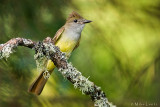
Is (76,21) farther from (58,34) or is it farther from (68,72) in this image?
(68,72)

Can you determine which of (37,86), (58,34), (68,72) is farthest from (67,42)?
(68,72)

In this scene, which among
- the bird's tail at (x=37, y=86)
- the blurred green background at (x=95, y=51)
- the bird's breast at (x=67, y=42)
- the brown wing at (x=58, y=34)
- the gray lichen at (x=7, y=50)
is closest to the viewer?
the gray lichen at (x=7, y=50)

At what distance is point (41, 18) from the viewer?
2748 mm

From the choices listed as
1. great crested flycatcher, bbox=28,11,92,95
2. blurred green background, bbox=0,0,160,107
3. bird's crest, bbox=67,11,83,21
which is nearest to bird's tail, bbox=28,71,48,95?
blurred green background, bbox=0,0,160,107

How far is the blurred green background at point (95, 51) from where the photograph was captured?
255 cm

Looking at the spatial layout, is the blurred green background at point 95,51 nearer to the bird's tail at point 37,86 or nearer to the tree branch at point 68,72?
the bird's tail at point 37,86


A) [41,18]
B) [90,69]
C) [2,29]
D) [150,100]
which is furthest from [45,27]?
[150,100]

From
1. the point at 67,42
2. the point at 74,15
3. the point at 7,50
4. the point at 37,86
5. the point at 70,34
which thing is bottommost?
the point at 7,50

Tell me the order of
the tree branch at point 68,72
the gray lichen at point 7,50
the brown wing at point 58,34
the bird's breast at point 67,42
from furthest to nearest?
the bird's breast at point 67,42, the brown wing at point 58,34, the tree branch at point 68,72, the gray lichen at point 7,50

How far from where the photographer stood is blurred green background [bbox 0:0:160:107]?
2.55 metres

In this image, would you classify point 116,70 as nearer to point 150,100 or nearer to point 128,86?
point 128,86

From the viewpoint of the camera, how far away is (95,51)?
10.6 feet

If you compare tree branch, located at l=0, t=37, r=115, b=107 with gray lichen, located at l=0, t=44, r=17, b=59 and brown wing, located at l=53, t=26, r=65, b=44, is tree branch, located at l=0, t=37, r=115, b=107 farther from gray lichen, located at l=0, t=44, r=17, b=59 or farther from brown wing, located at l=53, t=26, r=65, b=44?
brown wing, located at l=53, t=26, r=65, b=44

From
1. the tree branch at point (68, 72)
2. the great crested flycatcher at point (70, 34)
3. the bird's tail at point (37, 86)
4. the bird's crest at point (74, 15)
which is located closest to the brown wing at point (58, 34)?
the great crested flycatcher at point (70, 34)
